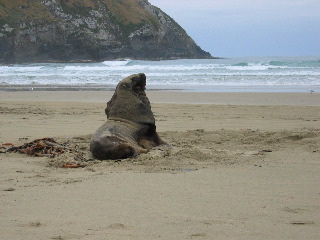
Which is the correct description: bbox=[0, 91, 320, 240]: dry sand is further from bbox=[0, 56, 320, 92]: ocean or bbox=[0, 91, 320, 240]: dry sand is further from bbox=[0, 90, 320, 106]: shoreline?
bbox=[0, 56, 320, 92]: ocean

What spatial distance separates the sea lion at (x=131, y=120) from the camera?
21.2ft

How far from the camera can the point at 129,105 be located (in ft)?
22.6

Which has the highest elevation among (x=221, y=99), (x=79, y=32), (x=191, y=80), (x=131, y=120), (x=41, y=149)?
(x=79, y=32)

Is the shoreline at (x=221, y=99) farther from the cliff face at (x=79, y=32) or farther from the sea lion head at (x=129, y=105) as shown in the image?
the cliff face at (x=79, y=32)

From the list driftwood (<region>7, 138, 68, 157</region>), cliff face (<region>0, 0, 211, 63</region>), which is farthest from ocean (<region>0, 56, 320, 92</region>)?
cliff face (<region>0, 0, 211, 63</region>)

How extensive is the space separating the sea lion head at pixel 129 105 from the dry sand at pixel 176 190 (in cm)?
64

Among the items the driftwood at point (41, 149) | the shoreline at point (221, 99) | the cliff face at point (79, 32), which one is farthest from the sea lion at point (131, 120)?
the cliff face at point (79, 32)

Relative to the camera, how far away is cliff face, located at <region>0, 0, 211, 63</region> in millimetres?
76000

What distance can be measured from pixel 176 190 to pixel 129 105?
271 centimetres

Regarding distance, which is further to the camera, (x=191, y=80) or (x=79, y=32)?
(x=79, y=32)

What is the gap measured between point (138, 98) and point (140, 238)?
399 centimetres

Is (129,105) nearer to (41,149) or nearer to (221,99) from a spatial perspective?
(41,149)

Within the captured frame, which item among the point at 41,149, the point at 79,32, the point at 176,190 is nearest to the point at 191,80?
the point at 41,149

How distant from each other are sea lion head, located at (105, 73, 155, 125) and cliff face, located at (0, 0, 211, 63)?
232ft
